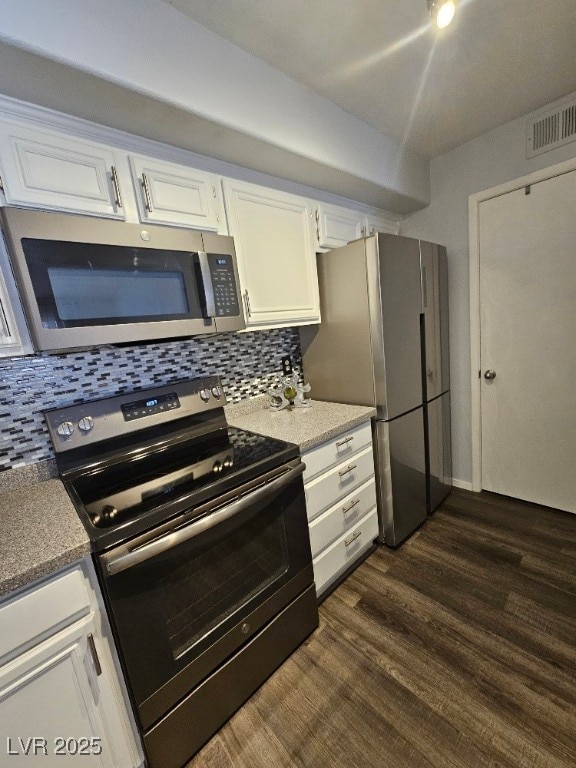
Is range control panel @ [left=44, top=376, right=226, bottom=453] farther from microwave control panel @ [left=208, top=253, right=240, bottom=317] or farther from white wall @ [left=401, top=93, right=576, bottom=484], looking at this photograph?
white wall @ [left=401, top=93, right=576, bottom=484]

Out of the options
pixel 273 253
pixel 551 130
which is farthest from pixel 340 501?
pixel 551 130

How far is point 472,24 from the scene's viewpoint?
121 cm

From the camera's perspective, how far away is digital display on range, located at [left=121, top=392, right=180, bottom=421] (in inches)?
52.8

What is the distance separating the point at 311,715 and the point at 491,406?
2031 mm

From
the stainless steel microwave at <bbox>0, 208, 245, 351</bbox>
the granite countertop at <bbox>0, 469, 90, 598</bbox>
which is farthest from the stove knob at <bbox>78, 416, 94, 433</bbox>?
the stainless steel microwave at <bbox>0, 208, 245, 351</bbox>

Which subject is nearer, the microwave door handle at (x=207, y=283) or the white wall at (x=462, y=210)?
the microwave door handle at (x=207, y=283)

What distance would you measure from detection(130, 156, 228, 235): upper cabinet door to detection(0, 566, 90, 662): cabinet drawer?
45.6 inches

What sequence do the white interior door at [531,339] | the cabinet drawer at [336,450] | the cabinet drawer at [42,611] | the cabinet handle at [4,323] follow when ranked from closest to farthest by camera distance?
the cabinet drawer at [42,611] → the cabinet handle at [4,323] → the cabinet drawer at [336,450] → the white interior door at [531,339]

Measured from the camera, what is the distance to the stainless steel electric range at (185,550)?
2.89ft

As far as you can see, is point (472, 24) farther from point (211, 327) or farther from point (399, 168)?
point (211, 327)

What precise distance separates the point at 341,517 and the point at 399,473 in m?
0.48

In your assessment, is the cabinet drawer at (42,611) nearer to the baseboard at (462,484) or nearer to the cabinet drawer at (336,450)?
the cabinet drawer at (336,450)

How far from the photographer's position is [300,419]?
1656mm

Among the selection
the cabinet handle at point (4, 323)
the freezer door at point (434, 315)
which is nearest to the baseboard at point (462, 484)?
the freezer door at point (434, 315)
